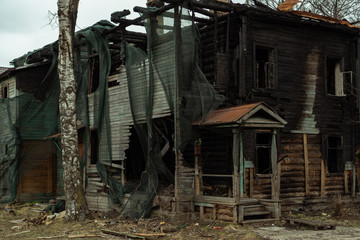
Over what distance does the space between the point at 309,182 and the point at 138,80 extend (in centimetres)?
741

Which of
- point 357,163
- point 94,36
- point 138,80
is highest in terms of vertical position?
point 94,36

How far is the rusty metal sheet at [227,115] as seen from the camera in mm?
13078

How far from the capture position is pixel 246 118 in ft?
42.7

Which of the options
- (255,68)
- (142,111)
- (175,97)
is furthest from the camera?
(255,68)

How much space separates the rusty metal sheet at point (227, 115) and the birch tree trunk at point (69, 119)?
3.70 metres

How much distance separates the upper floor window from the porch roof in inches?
116

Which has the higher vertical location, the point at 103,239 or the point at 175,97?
the point at 175,97

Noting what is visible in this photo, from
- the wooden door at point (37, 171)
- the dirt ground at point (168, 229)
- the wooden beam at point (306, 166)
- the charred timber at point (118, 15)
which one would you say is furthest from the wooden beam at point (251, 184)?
the wooden door at point (37, 171)

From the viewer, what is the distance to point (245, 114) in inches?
512

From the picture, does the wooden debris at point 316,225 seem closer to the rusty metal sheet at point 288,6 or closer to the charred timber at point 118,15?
the rusty metal sheet at point 288,6

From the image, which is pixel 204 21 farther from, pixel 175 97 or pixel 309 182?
pixel 309 182

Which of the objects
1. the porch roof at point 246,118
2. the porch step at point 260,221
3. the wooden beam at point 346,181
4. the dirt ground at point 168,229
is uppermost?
the porch roof at point 246,118

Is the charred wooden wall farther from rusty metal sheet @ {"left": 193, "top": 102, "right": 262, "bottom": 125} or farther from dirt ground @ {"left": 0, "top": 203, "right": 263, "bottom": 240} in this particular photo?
dirt ground @ {"left": 0, "top": 203, "right": 263, "bottom": 240}

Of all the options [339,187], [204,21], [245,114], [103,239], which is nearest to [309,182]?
[339,187]
